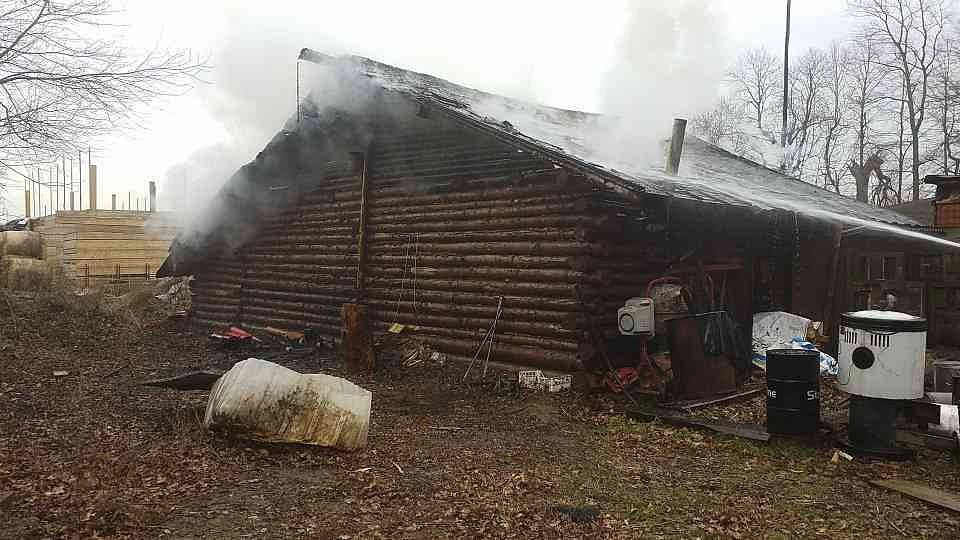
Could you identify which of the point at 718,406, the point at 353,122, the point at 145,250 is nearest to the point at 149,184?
the point at 145,250

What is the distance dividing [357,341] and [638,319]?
4687 mm

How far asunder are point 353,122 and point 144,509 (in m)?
8.37

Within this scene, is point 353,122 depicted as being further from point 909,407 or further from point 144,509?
point 909,407

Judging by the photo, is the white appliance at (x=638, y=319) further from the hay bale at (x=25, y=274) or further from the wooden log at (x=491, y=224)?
the hay bale at (x=25, y=274)

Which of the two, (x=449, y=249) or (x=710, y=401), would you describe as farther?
(x=449, y=249)

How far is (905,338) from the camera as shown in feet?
19.6

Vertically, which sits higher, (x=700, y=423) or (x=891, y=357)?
(x=891, y=357)

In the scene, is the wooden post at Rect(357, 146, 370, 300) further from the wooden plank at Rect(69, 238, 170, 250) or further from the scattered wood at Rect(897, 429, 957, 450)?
the wooden plank at Rect(69, 238, 170, 250)

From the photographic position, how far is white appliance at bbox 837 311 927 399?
236 inches

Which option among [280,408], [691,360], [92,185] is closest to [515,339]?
[691,360]

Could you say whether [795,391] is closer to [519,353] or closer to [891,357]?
[891,357]

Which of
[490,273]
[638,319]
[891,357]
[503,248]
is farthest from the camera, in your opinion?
[490,273]

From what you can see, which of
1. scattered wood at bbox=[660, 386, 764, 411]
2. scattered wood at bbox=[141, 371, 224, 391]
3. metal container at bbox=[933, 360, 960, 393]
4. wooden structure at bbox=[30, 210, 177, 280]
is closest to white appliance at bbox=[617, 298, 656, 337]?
scattered wood at bbox=[660, 386, 764, 411]

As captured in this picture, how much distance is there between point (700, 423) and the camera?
7195mm
